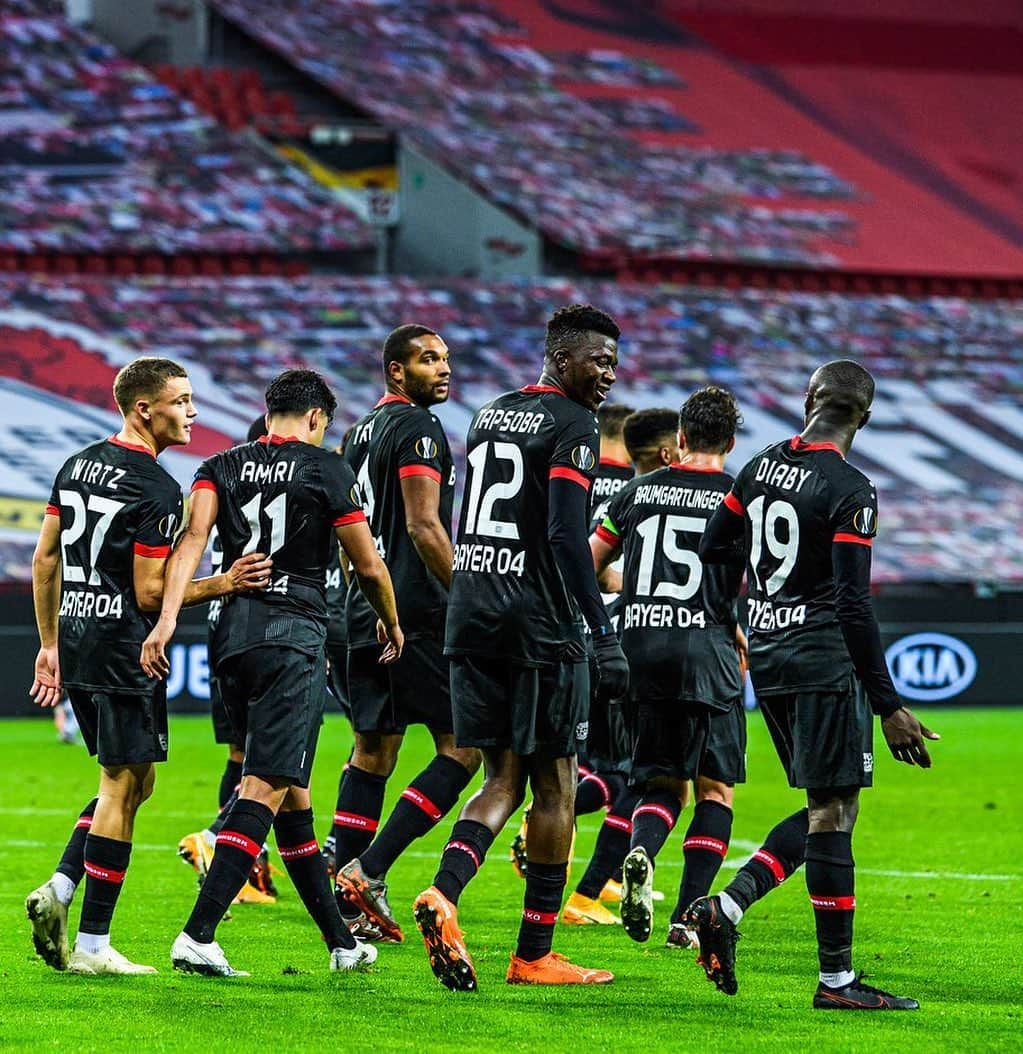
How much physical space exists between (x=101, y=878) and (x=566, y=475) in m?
2.05

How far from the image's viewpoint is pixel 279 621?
6.28 metres

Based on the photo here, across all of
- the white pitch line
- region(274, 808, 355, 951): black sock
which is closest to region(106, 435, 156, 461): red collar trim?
region(274, 808, 355, 951): black sock

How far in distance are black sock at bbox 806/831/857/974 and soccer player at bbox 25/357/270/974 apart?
2.05m

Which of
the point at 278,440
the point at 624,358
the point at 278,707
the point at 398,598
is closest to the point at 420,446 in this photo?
the point at 398,598

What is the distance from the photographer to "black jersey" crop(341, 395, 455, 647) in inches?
285

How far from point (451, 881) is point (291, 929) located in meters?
1.61

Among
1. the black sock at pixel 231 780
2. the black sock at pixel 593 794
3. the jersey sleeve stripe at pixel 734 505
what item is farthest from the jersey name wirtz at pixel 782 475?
the black sock at pixel 231 780

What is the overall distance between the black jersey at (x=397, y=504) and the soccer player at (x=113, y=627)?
1100mm

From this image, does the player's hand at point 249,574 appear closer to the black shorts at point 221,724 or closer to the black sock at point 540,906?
the black sock at point 540,906

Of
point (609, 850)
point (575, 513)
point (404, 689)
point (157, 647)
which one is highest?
point (575, 513)

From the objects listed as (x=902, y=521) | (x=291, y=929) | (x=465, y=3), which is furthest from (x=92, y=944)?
(x=465, y=3)

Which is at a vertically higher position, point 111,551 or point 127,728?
point 111,551

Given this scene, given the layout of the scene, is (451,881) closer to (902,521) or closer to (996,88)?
(902,521)

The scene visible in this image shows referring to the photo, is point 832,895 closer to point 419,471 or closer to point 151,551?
point 419,471
